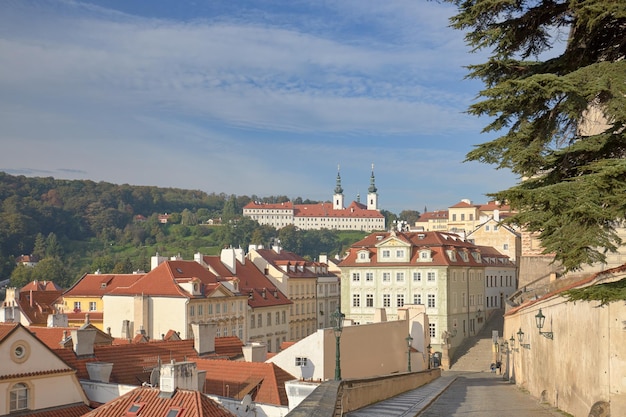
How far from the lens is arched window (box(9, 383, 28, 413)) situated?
64.2 feet

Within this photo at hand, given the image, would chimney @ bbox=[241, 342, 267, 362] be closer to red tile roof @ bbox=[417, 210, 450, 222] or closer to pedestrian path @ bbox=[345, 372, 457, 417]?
pedestrian path @ bbox=[345, 372, 457, 417]

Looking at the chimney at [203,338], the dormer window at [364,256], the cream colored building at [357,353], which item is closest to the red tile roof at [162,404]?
the cream colored building at [357,353]

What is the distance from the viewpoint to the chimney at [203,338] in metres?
26.8

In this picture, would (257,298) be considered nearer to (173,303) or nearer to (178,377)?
(173,303)

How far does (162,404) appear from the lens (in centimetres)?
1711

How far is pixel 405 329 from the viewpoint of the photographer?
36.8 meters

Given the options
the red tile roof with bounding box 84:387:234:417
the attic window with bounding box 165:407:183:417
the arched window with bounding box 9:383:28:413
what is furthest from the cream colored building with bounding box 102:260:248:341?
the attic window with bounding box 165:407:183:417

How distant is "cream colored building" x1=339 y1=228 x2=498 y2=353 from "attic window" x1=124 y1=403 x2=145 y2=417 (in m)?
38.4

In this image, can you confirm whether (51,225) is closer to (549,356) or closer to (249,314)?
(249,314)

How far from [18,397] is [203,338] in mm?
8326

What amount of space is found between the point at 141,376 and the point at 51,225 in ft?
448

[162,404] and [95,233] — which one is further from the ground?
[95,233]

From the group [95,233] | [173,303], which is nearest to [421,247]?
[173,303]

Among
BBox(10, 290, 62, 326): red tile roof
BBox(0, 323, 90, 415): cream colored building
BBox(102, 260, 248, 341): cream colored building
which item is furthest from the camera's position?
BBox(10, 290, 62, 326): red tile roof
